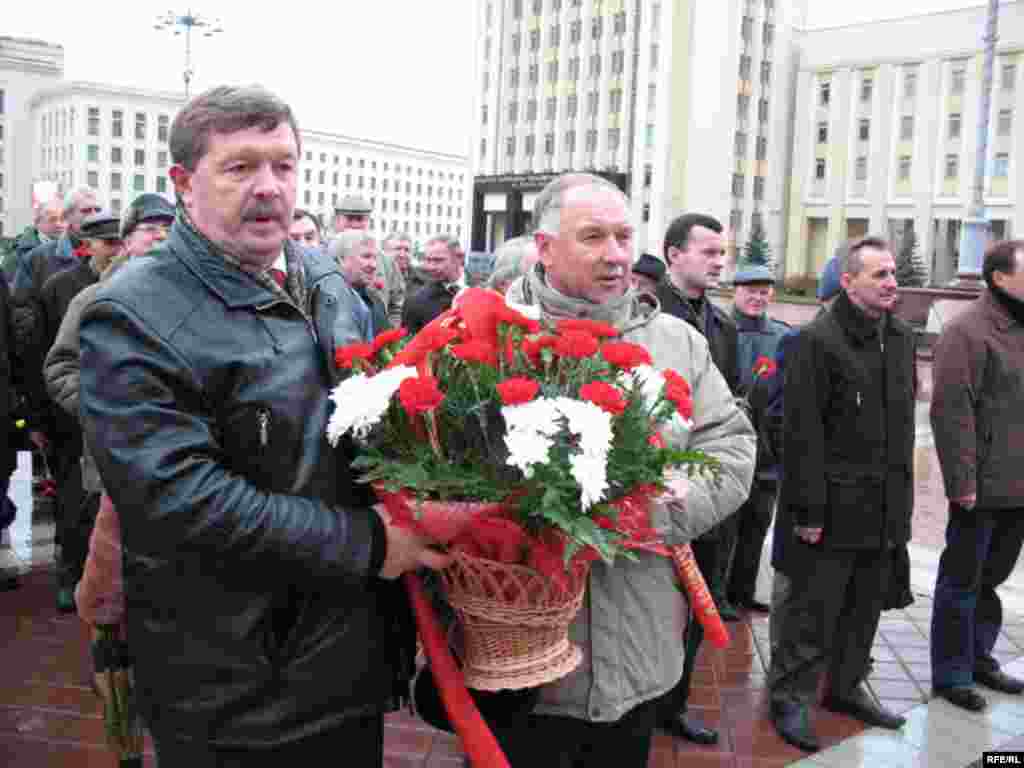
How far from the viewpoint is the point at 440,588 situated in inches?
79.9

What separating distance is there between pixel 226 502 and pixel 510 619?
0.56 m

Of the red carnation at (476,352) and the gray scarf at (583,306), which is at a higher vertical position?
the gray scarf at (583,306)

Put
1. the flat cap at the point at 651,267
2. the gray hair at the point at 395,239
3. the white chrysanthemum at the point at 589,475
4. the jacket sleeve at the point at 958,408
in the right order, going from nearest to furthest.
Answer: the white chrysanthemum at the point at 589,475
the jacket sleeve at the point at 958,408
the flat cap at the point at 651,267
the gray hair at the point at 395,239

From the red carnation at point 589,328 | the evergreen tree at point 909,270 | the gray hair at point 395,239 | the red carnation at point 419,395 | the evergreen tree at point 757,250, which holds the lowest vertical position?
the red carnation at point 419,395

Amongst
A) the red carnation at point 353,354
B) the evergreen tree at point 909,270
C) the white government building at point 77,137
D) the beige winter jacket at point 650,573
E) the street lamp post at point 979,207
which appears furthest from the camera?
the white government building at point 77,137

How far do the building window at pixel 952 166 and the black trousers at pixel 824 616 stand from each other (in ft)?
197

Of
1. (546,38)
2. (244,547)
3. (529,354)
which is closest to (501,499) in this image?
(529,354)

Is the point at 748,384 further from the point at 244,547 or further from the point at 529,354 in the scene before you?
the point at 244,547

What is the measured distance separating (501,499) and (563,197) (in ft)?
3.47

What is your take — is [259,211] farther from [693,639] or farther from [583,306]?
[693,639]

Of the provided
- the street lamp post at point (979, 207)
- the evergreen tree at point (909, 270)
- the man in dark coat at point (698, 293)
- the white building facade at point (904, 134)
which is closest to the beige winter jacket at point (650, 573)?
the man in dark coat at point (698, 293)

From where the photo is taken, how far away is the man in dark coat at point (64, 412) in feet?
16.0

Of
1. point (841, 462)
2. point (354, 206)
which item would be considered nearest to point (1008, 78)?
point (354, 206)

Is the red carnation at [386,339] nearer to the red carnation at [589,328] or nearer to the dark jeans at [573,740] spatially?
the red carnation at [589,328]
